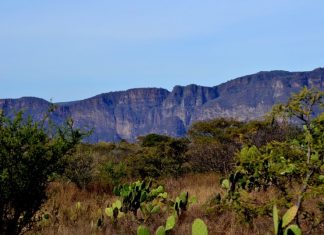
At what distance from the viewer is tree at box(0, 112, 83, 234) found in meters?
6.17

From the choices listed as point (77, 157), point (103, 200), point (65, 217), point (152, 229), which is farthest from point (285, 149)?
point (77, 157)

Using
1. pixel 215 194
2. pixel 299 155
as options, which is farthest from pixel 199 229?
pixel 215 194

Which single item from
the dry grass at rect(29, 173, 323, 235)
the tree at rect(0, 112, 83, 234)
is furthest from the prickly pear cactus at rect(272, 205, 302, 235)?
the tree at rect(0, 112, 83, 234)

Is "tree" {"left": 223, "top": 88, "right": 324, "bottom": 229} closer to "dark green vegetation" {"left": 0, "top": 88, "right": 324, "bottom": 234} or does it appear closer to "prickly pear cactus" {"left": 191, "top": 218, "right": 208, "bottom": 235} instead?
"dark green vegetation" {"left": 0, "top": 88, "right": 324, "bottom": 234}

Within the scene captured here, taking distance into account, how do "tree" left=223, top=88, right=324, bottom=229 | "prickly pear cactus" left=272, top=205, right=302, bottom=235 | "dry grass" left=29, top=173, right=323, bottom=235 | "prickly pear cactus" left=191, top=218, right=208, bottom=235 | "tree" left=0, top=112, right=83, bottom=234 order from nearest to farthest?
1. "prickly pear cactus" left=272, top=205, right=302, bottom=235
2. "prickly pear cactus" left=191, top=218, right=208, bottom=235
3. "tree" left=223, top=88, right=324, bottom=229
4. "tree" left=0, top=112, right=83, bottom=234
5. "dry grass" left=29, top=173, right=323, bottom=235

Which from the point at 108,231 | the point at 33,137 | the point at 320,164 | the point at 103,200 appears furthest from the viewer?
the point at 103,200

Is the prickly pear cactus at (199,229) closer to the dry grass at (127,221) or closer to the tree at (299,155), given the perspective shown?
the tree at (299,155)

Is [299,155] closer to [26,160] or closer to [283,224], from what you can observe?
[283,224]

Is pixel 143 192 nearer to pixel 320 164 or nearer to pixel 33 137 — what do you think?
pixel 33 137

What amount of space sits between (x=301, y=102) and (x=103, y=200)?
255 inches

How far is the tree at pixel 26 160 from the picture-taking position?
6168mm

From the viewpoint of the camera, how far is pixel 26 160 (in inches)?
246

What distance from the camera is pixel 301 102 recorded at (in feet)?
16.1

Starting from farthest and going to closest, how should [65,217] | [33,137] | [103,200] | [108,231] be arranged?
1. [103,200]
2. [65,217]
3. [108,231]
4. [33,137]
